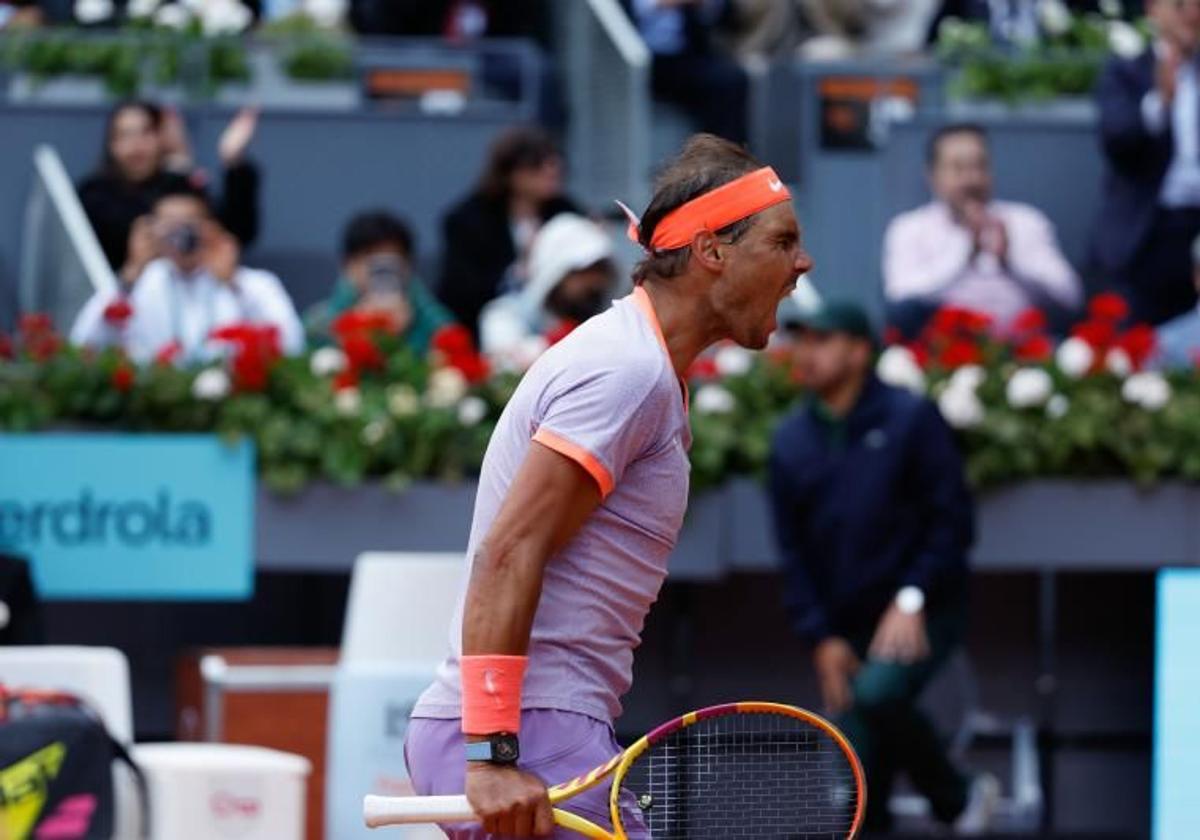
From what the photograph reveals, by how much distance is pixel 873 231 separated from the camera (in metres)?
11.5

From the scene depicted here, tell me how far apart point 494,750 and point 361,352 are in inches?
190

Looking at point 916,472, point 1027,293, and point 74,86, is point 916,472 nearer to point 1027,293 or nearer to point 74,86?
point 1027,293

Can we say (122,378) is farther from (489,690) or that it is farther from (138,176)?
(489,690)

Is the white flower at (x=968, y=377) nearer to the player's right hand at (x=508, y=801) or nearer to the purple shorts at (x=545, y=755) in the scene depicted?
the purple shorts at (x=545, y=755)

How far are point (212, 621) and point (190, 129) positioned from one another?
3.28 metres

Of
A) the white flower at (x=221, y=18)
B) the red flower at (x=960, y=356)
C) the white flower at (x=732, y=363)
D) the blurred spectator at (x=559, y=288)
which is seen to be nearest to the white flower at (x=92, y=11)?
the white flower at (x=221, y=18)

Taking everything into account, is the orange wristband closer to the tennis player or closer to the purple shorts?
the tennis player

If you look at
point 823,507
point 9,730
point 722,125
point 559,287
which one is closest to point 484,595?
point 9,730

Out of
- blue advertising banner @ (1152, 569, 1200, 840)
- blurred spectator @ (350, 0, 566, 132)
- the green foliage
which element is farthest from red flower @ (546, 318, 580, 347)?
blurred spectator @ (350, 0, 566, 132)

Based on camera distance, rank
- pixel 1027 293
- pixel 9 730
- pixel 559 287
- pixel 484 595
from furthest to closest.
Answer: pixel 1027 293, pixel 559 287, pixel 9 730, pixel 484 595

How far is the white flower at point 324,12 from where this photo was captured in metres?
12.2

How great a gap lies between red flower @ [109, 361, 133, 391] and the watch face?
4831 millimetres

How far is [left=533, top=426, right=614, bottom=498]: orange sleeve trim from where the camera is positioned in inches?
137

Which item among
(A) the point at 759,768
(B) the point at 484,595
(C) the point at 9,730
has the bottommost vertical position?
(C) the point at 9,730
